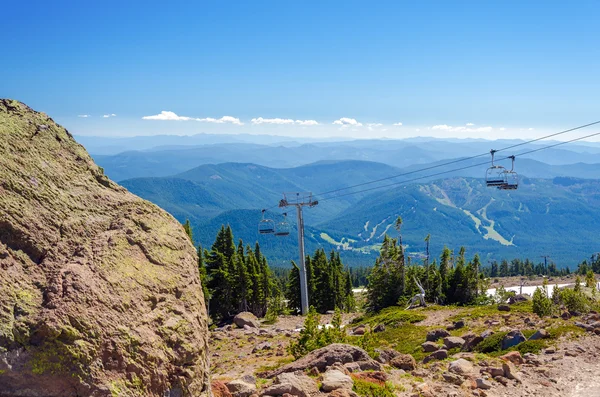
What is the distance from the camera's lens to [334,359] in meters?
15.3

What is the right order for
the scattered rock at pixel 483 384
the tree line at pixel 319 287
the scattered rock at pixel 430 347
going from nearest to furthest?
the scattered rock at pixel 483 384, the scattered rock at pixel 430 347, the tree line at pixel 319 287

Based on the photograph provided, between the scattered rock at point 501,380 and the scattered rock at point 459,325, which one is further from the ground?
the scattered rock at point 501,380

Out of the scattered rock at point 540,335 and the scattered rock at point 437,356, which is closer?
the scattered rock at point 437,356

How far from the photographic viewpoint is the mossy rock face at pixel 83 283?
22.5ft

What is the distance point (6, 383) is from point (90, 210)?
3.25 m

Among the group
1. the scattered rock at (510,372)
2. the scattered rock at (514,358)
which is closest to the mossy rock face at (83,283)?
the scattered rock at (510,372)

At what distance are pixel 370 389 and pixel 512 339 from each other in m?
11.5

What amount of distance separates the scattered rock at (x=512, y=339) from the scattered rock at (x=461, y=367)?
505 cm

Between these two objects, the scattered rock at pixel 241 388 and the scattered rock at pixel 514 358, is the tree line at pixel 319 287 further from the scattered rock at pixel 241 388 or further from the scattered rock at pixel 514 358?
the scattered rock at pixel 241 388

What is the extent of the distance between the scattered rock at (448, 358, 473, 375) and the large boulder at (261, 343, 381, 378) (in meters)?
2.72

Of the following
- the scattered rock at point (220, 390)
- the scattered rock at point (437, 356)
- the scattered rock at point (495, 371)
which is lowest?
the scattered rock at point (437, 356)

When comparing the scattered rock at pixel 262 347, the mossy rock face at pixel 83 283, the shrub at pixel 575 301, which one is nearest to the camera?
the mossy rock face at pixel 83 283

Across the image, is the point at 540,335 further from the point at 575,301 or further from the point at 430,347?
the point at 575,301

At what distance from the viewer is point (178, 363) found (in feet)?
26.6
